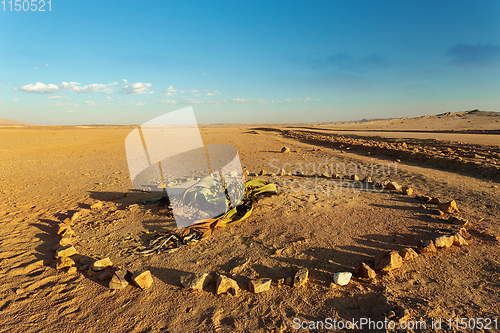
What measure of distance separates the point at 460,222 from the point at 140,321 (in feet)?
A: 13.4

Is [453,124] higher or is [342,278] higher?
[453,124]

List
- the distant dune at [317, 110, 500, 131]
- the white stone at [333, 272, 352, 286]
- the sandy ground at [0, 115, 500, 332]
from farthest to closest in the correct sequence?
the distant dune at [317, 110, 500, 131] → the white stone at [333, 272, 352, 286] → the sandy ground at [0, 115, 500, 332]

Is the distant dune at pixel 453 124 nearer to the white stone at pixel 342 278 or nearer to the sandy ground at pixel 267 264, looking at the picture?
the sandy ground at pixel 267 264

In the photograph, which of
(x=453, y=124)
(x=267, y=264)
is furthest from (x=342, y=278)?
(x=453, y=124)

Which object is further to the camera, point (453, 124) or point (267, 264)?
point (453, 124)

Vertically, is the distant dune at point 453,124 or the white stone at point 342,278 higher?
the distant dune at point 453,124

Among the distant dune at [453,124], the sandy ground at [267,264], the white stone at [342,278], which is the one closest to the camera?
the sandy ground at [267,264]

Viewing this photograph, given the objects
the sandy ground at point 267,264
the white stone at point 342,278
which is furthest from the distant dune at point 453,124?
the white stone at point 342,278

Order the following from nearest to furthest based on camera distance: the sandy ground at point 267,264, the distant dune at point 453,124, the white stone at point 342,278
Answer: the sandy ground at point 267,264 < the white stone at point 342,278 < the distant dune at point 453,124

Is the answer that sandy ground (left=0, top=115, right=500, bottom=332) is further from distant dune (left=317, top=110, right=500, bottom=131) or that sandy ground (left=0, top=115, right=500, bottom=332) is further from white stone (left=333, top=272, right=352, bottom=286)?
distant dune (left=317, top=110, right=500, bottom=131)

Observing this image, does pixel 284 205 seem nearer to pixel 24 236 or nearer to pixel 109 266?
pixel 109 266

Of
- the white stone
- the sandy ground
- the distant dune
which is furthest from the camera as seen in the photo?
the distant dune

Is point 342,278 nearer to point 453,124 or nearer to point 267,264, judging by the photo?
point 267,264

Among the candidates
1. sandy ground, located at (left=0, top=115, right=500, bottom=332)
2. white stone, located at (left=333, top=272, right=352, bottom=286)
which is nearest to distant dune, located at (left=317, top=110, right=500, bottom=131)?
sandy ground, located at (left=0, top=115, right=500, bottom=332)
